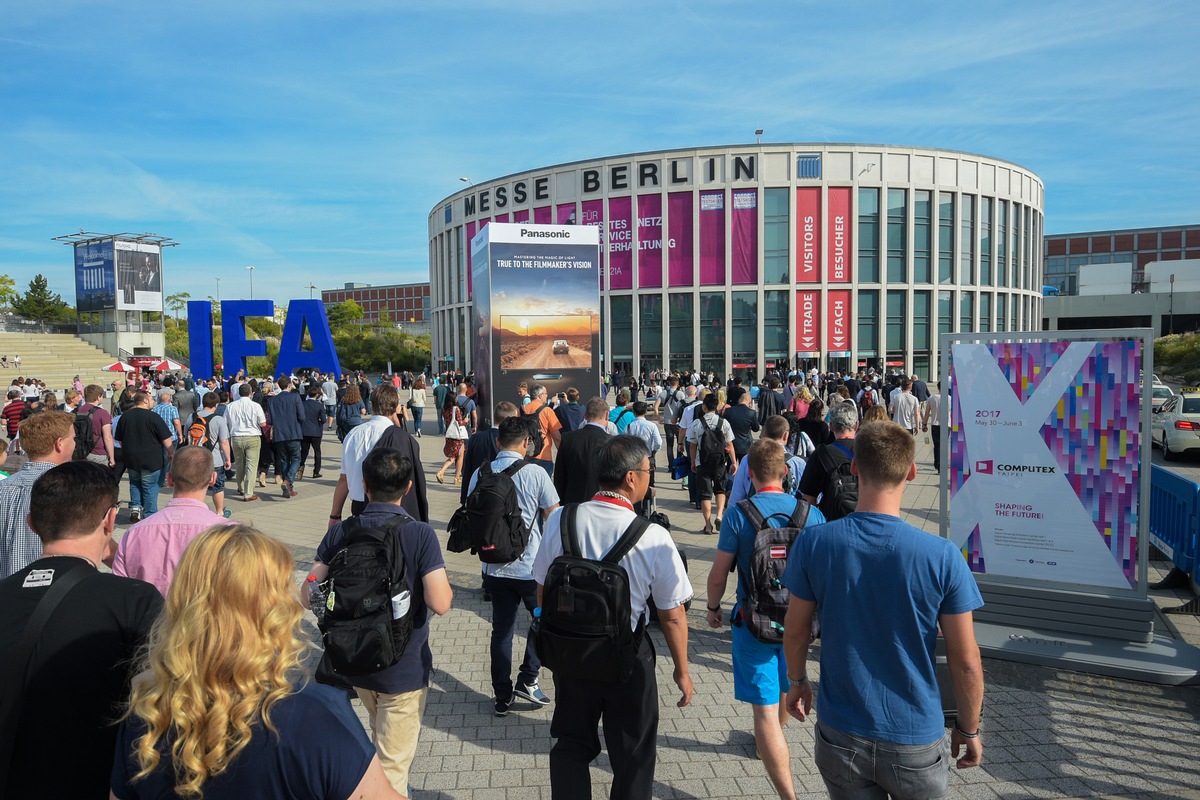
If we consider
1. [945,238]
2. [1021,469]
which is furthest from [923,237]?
[1021,469]

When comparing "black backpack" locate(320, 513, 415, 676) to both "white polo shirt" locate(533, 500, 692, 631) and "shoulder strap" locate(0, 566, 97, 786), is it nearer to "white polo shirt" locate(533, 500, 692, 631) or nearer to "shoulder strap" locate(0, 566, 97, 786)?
"white polo shirt" locate(533, 500, 692, 631)

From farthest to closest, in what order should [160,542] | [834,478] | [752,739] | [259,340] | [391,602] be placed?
[259,340]
[834,478]
[752,739]
[160,542]
[391,602]

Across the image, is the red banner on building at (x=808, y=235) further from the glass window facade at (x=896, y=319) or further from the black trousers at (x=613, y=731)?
the black trousers at (x=613, y=731)

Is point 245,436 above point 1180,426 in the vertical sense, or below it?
above

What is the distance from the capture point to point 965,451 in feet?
19.0

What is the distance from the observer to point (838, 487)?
501cm

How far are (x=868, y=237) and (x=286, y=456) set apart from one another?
39.7 metres

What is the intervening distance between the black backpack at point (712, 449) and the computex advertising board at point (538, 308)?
7.30 m

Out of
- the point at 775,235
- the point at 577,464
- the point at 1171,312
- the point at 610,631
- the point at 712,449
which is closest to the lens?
the point at 610,631

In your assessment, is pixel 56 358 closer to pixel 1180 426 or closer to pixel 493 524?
pixel 493 524

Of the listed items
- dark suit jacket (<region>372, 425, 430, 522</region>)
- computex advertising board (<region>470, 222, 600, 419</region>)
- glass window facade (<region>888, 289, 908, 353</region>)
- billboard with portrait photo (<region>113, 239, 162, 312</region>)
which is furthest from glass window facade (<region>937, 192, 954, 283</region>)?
billboard with portrait photo (<region>113, 239, 162, 312</region>)

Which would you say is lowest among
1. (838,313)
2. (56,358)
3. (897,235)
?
(56,358)

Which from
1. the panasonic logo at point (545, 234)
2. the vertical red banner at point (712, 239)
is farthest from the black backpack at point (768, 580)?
the vertical red banner at point (712, 239)

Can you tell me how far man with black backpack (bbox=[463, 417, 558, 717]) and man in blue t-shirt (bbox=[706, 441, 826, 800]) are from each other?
4.23 ft
